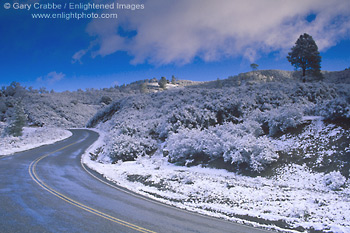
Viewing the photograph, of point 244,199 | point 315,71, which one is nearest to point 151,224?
point 244,199

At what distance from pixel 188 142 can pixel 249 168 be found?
5.49 m

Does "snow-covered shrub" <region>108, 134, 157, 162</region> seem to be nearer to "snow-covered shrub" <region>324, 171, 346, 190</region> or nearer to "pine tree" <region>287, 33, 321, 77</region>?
"snow-covered shrub" <region>324, 171, 346, 190</region>

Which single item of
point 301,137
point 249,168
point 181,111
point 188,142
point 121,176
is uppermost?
point 181,111

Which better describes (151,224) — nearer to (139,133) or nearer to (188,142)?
(188,142)

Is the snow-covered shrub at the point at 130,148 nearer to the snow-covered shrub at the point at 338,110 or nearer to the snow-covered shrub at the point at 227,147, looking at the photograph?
the snow-covered shrub at the point at 227,147

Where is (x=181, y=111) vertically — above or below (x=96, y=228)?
above

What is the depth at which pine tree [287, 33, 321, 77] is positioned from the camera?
3462 cm

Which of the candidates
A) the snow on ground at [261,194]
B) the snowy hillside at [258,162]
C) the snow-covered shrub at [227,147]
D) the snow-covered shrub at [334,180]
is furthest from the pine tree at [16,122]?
the snow-covered shrub at [334,180]

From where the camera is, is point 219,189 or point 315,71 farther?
point 315,71

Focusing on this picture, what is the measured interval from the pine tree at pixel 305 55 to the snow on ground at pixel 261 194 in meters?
30.4

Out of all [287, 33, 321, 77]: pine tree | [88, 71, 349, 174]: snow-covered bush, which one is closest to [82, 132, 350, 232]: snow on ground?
[88, 71, 349, 174]: snow-covered bush

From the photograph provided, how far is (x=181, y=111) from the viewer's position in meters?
24.2

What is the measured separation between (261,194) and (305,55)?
111 ft

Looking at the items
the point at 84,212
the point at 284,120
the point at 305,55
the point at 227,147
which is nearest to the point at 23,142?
the point at 84,212
